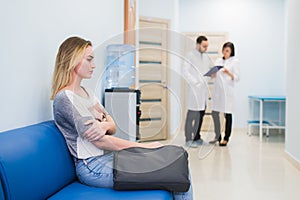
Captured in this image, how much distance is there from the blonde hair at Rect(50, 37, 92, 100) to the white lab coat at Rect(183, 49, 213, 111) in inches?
62.5

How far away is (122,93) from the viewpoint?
3373mm

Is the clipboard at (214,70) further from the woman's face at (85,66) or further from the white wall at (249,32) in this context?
the woman's face at (85,66)

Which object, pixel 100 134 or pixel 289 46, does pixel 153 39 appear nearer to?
pixel 100 134

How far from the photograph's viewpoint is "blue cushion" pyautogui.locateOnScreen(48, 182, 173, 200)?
5.42ft

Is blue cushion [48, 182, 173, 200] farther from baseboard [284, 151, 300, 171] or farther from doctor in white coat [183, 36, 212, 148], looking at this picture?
baseboard [284, 151, 300, 171]

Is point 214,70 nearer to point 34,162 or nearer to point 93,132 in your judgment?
point 93,132

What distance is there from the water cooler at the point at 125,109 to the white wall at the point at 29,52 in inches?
31.3

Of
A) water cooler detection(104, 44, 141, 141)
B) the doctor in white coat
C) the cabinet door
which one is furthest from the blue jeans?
the doctor in white coat

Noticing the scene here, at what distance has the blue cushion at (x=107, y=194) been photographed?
5.42 feet

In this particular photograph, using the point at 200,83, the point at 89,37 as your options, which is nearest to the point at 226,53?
the point at 200,83

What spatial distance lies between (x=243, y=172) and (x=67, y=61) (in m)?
2.56

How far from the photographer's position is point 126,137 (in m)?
3.05

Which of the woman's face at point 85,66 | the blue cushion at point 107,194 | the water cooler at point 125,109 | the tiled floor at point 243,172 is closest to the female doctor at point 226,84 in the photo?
the tiled floor at point 243,172

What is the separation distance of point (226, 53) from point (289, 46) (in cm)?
122
